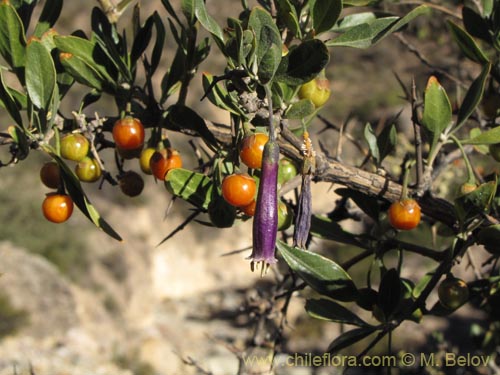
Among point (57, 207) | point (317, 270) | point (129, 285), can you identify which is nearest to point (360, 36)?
point (317, 270)

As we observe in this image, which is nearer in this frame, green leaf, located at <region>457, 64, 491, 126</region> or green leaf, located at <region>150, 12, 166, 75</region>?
green leaf, located at <region>457, 64, 491, 126</region>

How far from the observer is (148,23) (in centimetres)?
120

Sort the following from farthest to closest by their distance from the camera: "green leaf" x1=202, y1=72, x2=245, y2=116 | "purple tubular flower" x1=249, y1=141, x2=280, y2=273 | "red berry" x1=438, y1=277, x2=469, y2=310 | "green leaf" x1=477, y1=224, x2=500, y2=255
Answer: "red berry" x1=438, y1=277, x2=469, y2=310 → "green leaf" x1=477, y1=224, x2=500, y2=255 → "green leaf" x1=202, y1=72, x2=245, y2=116 → "purple tubular flower" x1=249, y1=141, x2=280, y2=273

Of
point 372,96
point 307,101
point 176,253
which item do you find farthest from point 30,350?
point 372,96

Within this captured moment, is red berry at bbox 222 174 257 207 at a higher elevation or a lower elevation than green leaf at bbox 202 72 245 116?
lower

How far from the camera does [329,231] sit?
4.09 feet

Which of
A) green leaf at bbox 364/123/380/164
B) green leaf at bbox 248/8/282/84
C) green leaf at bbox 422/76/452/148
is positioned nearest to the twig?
green leaf at bbox 422/76/452/148

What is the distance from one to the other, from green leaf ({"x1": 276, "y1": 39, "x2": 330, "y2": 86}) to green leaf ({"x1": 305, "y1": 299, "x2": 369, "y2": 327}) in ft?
1.39

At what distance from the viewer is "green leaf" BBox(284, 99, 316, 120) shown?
3.09 ft

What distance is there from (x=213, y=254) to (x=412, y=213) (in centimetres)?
953

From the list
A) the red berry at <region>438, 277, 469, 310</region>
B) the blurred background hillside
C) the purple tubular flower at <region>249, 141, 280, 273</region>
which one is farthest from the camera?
the blurred background hillside

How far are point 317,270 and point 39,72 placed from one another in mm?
580

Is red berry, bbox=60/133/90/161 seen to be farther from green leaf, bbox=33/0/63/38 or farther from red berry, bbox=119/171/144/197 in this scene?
green leaf, bbox=33/0/63/38

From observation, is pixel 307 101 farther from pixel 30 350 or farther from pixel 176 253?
pixel 176 253
